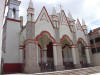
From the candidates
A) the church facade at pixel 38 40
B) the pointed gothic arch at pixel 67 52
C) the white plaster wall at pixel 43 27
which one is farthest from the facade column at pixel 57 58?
the white plaster wall at pixel 43 27

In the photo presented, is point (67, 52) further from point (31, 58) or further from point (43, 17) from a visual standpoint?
point (31, 58)

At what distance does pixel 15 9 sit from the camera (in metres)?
18.6

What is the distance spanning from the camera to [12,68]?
1520 cm

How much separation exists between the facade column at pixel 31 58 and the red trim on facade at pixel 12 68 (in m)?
3.85

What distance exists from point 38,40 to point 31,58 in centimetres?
461

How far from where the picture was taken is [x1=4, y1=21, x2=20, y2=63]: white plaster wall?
15.6m

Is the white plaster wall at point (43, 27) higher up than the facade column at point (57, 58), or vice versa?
the white plaster wall at point (43, 27)

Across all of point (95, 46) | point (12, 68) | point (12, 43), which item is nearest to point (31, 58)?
point (12, 68)

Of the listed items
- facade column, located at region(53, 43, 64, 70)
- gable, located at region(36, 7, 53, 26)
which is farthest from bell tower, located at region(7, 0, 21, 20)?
facade column, located at region(53, 43, 64, 70)

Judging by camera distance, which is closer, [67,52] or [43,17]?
[43,17]

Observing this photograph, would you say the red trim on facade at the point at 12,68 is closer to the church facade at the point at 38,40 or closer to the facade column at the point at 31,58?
the church facade at the point at 38,40

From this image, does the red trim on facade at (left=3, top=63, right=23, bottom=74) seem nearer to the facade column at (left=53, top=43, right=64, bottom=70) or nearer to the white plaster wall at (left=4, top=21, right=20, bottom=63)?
the white plaster wall at (left=4, top=21, right=20, bottom=63)

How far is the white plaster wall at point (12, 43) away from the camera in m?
15.6

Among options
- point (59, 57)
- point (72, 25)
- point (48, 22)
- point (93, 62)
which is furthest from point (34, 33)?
point (93, 62)
